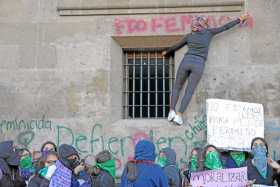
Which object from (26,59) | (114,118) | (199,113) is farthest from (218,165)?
(26,59)

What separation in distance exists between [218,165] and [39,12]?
15.5ft

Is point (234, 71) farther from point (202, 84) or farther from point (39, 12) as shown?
point (39, 12)

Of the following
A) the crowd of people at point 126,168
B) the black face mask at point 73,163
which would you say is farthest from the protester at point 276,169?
the black face mask at point 73,163

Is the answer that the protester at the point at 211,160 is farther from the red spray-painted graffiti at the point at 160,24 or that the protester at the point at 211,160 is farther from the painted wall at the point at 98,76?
the red spray-painted graffiti at the point at 160,24

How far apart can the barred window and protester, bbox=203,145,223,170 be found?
7.67 ft

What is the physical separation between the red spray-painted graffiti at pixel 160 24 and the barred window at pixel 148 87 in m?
0.67

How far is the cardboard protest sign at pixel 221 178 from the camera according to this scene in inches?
317

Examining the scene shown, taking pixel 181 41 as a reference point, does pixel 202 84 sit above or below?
below

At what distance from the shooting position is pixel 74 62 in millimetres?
10953

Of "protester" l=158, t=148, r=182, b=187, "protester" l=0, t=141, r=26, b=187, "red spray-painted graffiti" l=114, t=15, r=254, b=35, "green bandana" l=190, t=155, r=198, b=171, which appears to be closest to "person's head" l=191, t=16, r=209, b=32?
"red spray-painted graffiti" l=114, t=15, r=254, b=35

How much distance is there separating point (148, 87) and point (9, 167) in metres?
4.03

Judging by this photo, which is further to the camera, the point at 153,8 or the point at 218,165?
the point at 153,8

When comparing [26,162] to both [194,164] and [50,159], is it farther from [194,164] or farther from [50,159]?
[194,164]

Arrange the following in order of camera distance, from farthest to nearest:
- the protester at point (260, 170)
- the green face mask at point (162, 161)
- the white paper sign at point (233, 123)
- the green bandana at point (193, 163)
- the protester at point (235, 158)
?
1. the white paper sign at point (233, 123)
2. the protester at point (235, 158)
3. the green bandana at point (193, 163)
4. the green face mask at point (162, 161)
5. the protester at point (260, 170)
